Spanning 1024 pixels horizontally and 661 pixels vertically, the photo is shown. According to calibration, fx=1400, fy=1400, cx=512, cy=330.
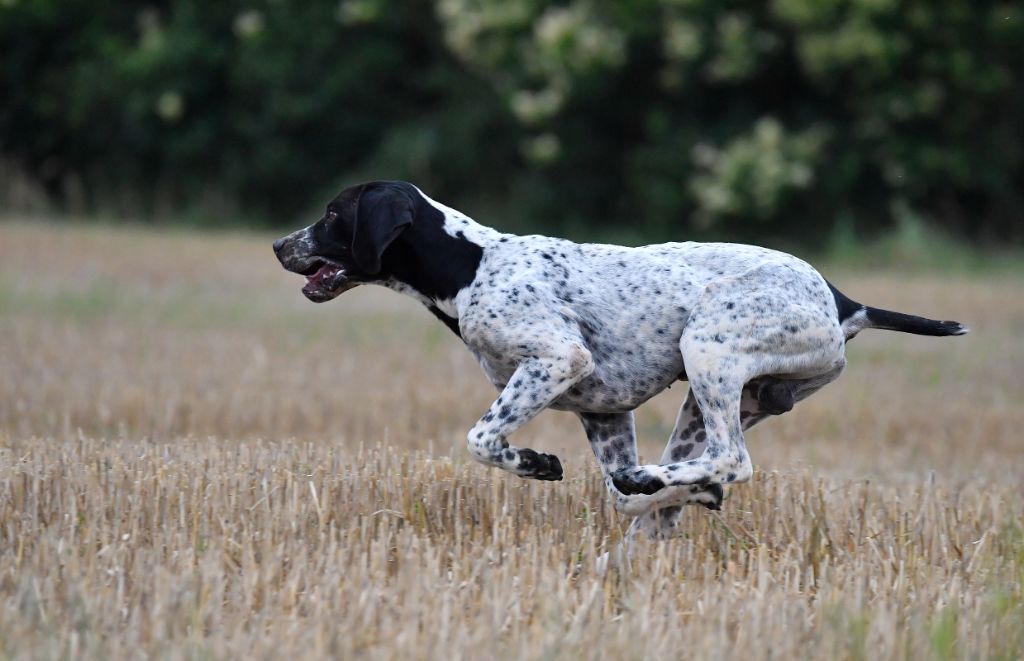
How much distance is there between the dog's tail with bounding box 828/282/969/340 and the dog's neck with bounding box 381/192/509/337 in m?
1.47

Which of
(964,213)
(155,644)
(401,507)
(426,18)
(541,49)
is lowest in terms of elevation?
(155,644)

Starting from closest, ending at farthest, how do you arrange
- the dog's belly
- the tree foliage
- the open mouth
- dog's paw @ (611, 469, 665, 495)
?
dog's paw @ (611, 469, 665, 495)
the dog's belly
the open mouth
the tree foliage

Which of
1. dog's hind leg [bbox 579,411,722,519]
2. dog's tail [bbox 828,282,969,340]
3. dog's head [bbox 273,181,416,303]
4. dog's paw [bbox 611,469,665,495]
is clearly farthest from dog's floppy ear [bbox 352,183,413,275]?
dog's tail [bbox 828,282,969,340]

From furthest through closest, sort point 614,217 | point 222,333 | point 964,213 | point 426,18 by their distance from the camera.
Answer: point 426,18 < point 614,217 < point 964,213 < point 222,333

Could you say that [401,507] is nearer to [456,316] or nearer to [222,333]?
[456,316]

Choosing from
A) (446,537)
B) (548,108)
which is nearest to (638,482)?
(446,537)

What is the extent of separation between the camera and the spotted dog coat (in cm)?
550

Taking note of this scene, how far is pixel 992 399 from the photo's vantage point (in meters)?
10.8

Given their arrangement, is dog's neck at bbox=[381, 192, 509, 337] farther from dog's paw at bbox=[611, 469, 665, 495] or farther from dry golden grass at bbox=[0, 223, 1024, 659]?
dog's paw at bbox=[611, 469, 665, 495]

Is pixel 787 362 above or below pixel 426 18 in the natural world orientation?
below

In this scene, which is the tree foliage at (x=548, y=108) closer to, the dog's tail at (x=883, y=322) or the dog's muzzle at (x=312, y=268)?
the dog's tail at (x=883, y=322)

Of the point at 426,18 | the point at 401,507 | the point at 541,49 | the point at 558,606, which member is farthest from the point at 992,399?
the point at 426,18

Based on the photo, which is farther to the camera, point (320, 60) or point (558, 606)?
point (320, 60)

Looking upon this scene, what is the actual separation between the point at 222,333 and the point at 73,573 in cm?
902
